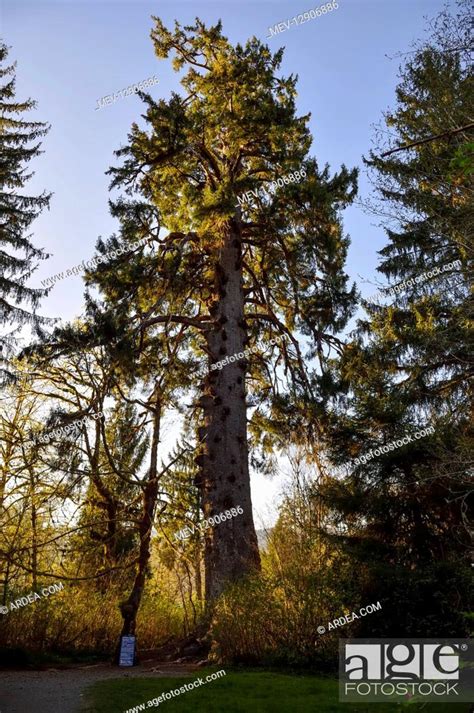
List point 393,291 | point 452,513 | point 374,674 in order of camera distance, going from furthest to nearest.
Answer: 1. point 393,291
2. point 452,513
3. point 374,674

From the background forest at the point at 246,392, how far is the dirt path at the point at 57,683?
0.85 metres

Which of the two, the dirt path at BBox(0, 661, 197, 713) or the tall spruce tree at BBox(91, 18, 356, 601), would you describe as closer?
the dirt path at BBox(0, 661, 197, 713)

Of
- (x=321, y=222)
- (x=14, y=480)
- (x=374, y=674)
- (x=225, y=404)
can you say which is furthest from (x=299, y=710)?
(x=321, y=222)

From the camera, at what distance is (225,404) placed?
433 inches

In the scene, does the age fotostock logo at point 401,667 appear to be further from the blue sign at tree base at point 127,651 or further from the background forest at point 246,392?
the blue sign at tree base at point 127,651

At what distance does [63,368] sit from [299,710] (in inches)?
345

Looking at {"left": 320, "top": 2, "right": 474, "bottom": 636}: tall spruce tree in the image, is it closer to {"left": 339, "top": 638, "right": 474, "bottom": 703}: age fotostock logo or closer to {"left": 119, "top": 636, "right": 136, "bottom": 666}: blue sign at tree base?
{"left": 339, "top": 638, "right": 474, "bottom": 703}: age fotostock logo

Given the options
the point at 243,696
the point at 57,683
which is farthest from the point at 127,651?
the point at 243,696

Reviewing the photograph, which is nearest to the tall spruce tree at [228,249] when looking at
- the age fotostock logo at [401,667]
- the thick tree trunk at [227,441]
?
the thick tree trunk at [227,441]

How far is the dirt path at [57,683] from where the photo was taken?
5.89m

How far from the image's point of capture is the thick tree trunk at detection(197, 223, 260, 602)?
9867 mm

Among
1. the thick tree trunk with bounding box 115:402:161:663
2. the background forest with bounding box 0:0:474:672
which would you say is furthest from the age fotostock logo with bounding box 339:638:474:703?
the thick tree trunk with bounding box 115:402:161:663

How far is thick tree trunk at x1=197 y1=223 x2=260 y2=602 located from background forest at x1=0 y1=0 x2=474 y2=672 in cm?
4

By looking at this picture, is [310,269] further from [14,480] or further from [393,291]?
[14,480]
